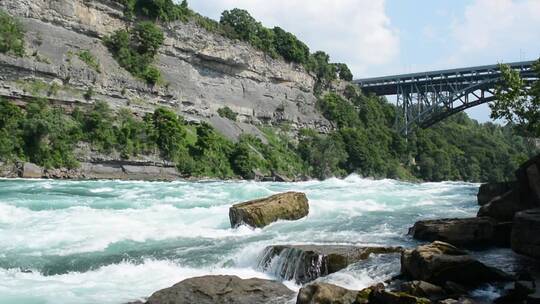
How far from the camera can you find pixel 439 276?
292 inches

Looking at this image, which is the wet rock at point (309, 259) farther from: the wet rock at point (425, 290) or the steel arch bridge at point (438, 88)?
the steel arch bridge at point (438, 88)

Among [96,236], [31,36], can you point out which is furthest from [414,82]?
[96,236]

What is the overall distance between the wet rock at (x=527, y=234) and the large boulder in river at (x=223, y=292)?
4.32 metres

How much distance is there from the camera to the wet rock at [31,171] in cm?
3014

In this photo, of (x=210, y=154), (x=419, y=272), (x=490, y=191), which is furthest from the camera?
(x=210, y=154)

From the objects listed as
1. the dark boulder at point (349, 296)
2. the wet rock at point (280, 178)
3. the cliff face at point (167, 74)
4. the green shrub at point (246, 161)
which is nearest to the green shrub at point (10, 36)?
the cliff face at point (167, 74)

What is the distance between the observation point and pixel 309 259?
29.8 feet

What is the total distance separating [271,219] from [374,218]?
12.6 feet

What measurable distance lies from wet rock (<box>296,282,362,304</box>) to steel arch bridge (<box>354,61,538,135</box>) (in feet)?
161

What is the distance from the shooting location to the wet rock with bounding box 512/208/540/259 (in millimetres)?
8484

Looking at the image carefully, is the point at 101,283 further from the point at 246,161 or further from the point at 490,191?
the point at 246,161

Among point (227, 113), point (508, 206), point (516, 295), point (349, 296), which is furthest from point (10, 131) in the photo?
point (516, 295)

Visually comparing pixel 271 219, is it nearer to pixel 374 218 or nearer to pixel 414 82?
pixel 374 218

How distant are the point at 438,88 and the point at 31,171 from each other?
156 feet
